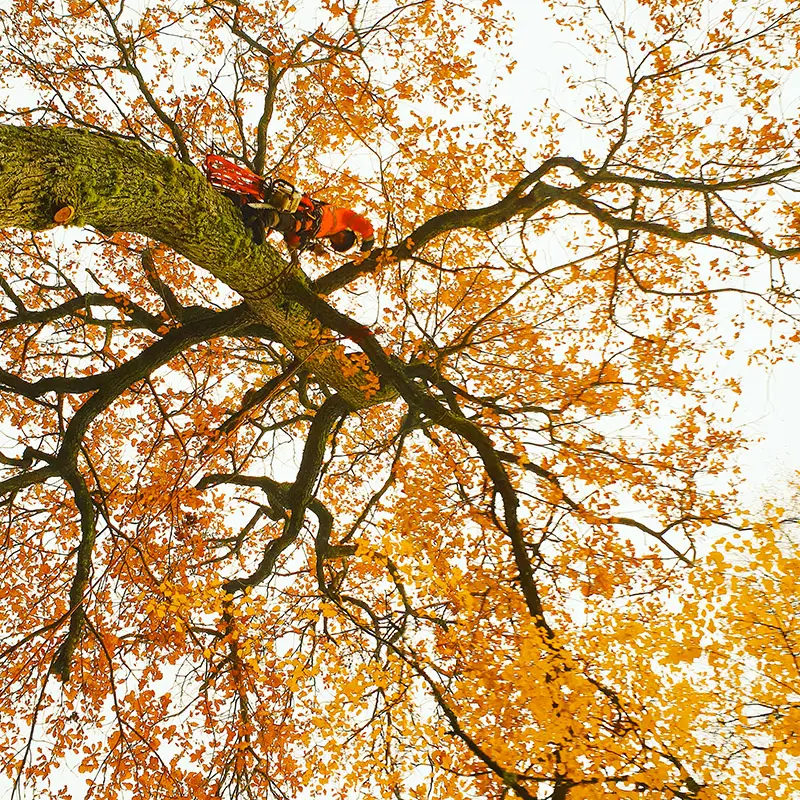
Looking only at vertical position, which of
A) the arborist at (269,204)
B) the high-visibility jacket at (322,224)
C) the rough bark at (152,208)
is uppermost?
the high-visibility jacket at (322,224)

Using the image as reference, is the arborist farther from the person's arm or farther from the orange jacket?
the person's arm

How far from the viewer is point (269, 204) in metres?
5.60

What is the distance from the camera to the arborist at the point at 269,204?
5461 millimetres

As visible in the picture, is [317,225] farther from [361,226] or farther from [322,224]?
[361,226]

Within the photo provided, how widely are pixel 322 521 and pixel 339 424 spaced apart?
1.58 m

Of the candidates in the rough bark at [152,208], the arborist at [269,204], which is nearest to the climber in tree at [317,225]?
the arborist at [269,204]

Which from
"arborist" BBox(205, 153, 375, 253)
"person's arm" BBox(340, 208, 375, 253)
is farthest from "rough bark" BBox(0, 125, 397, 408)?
"person's arm" BBox(340, 208, 375, 253)

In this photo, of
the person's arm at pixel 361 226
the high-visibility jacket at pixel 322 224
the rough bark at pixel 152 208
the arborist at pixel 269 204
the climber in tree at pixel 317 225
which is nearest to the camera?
the rough bark at pixel 152 208

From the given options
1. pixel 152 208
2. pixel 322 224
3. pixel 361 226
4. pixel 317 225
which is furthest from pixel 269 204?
pixel 361 226

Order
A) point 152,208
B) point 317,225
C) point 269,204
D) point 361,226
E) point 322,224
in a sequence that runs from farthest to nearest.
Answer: point 361,226 → point 322,224 → point 317,225 → point 269,204 → point 152,208

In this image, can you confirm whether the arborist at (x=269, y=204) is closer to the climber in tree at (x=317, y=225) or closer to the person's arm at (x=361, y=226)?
the climber in tree at (x=317, y=225)

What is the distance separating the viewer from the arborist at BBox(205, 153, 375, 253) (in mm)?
5461

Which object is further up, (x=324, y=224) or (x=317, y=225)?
(x=324, y=224)

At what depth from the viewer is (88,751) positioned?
6.09 meters
